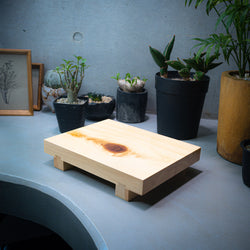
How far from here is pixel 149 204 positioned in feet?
3.59

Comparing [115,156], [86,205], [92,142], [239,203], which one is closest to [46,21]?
[92,142]

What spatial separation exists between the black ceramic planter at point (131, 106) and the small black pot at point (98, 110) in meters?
0.06

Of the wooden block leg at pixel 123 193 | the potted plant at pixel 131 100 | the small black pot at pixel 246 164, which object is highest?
the potted plant at pixel 131 100

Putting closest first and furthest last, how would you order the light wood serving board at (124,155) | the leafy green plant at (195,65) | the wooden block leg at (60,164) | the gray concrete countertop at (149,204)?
the gray concrete countertop at (149,204) → the light wood serving board at (124,155) → the wooden block leg at (60,164) → the leafy green plant at (195,65)

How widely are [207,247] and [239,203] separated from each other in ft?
0.95

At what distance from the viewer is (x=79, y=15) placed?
6.35 ft

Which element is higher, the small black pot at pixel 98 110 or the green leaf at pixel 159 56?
the green leaf at pixel 159 56

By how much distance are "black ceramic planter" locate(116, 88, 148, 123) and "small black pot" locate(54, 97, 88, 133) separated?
10.4 inches

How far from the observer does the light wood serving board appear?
108cm

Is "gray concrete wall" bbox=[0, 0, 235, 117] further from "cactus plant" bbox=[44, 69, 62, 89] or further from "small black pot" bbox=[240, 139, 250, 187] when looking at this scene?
"small black pot" bbox=[240, 139, 250, 187]

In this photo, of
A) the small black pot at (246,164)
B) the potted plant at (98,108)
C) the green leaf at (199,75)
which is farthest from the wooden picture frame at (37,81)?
the small black pot at (246,164)

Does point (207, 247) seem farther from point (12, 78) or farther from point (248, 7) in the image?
point (12, 78)

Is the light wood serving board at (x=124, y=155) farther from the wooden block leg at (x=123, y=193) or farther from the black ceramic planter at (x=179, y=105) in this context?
the black ceramic planter at (x=179, y=105)

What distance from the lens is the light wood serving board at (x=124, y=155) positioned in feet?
3.54
